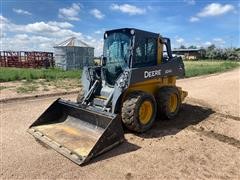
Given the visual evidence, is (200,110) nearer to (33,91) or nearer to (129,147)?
(129,147)

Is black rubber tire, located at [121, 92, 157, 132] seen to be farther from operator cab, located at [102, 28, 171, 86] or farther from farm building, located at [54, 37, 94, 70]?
farm building, located at [54, 37, 94, 70]

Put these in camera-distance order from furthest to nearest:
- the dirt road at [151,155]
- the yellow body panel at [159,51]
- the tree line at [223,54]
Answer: the tree line at [223,54], the yellow body panel at [159,51], the dirt road at [151,155]

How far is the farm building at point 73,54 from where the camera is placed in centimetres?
2417

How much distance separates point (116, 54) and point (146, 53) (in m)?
0.74

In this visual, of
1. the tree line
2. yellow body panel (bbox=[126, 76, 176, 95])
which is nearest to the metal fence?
yellow body panel (bbox=[126, 76, 176, 95])

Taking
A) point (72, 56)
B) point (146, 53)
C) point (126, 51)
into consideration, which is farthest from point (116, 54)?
point (72, 56)

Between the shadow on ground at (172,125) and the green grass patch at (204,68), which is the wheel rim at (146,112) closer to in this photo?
the shadow on ground at (172,125)

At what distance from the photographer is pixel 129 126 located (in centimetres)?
561

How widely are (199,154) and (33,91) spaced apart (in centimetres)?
845

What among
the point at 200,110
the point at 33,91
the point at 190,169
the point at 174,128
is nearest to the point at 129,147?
the point at 190,169

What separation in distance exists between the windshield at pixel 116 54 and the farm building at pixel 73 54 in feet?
58.9

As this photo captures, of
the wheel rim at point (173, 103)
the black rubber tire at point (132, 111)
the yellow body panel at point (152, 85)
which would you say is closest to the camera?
the black rubber tire at point (132, 111)

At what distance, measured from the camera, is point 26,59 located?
91.0 ft

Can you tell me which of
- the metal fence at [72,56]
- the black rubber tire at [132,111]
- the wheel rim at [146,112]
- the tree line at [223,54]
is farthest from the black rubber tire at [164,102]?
the tree line at [223,54]
